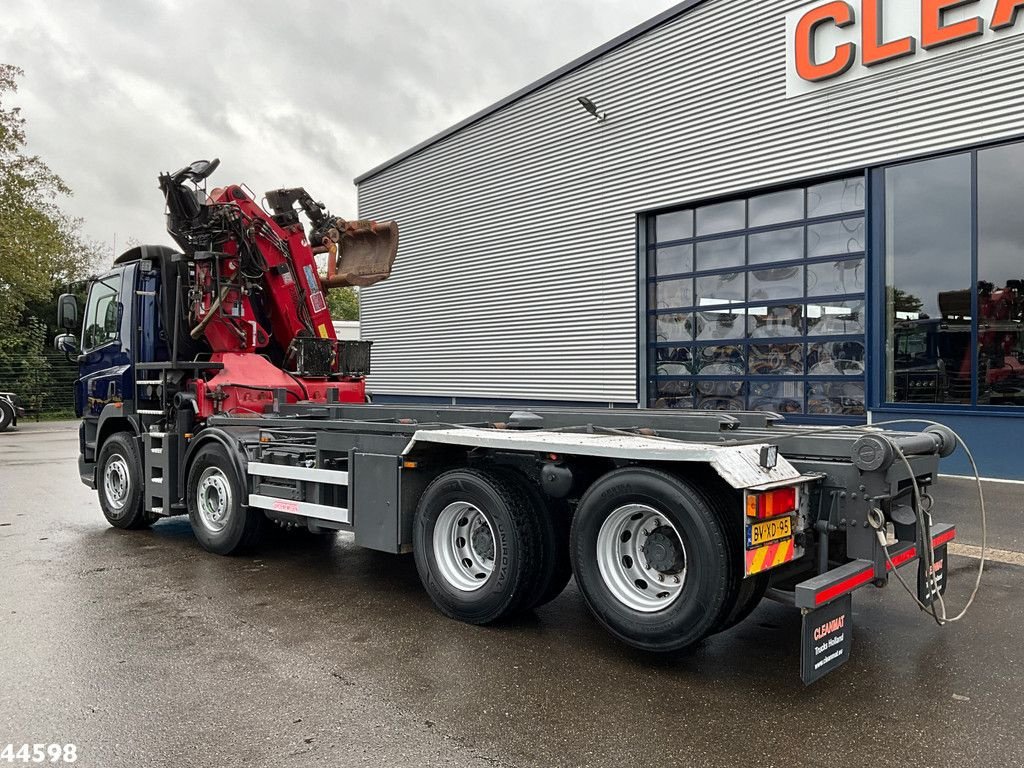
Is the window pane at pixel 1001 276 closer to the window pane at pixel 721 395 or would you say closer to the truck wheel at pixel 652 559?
the window pane at pixel 721 395

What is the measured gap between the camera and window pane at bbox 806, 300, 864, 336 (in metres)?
12.4

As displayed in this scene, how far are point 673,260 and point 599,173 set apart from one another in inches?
98.4

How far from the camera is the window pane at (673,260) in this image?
1461 centimetres

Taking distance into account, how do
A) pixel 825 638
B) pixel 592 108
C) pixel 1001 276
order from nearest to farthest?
1. pixel 825 638
2. pixel 1001 276
3. pixel 592 108

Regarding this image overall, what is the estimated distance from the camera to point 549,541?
4828 mm

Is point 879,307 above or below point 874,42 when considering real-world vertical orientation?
below

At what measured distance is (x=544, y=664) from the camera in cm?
430

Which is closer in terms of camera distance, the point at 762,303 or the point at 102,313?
the point at 102,313

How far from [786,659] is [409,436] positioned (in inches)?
109

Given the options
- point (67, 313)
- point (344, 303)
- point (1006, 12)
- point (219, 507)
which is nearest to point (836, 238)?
point (1006, 12)

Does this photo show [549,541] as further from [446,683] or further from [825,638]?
[825,638]

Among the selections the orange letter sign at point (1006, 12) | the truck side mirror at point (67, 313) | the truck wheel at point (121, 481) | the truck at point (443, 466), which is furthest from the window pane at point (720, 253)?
the truck side mirror at point (67, 313)

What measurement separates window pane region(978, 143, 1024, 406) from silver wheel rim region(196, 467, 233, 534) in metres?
10.0

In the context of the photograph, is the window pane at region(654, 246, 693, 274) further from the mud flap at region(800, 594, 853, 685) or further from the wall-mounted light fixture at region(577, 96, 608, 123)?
the mud flap at region(800, 594, 853, 685)
